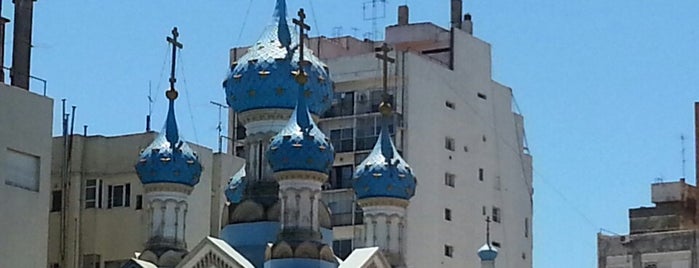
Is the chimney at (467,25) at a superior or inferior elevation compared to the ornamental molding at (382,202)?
superior

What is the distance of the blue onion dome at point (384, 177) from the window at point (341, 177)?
21.6m

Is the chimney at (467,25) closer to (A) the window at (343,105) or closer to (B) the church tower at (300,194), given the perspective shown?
(A) the window at (343,105)

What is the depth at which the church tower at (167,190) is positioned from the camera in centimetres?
4747

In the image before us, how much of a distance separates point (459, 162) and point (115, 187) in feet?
52.3

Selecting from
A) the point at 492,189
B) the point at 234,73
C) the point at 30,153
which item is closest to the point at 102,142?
the point at 30,153

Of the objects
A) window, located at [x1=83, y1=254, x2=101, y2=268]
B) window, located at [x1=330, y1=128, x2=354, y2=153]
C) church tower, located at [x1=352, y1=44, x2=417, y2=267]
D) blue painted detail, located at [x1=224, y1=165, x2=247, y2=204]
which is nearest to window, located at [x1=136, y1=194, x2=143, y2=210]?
window, located at [x1=83, y1=254, x2=101, y2=268]


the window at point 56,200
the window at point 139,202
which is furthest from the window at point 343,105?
the window at point 56,200

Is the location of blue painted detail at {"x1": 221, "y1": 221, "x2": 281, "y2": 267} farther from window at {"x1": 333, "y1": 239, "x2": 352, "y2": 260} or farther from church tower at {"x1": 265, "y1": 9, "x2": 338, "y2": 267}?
window at {"x1": 333, "y1": 239, "x2": 352, "y2": 260}

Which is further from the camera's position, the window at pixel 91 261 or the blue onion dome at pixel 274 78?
the window at pixel 91 261

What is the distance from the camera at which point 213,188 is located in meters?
61.2

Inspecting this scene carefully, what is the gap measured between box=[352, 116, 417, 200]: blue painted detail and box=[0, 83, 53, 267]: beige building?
7987 millimetres

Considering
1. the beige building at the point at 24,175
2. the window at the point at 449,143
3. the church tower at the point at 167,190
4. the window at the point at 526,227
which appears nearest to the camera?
the church tower at the point at 167,190

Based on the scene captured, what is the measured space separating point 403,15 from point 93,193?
60.0 feet

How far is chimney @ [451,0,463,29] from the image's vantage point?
74.6 meters
